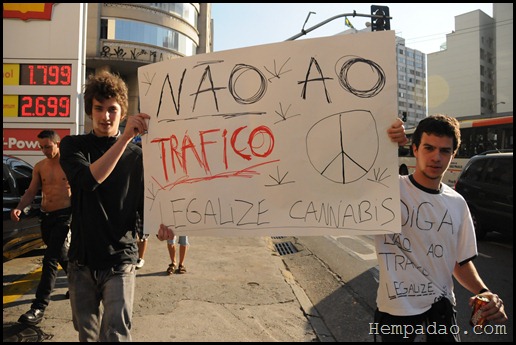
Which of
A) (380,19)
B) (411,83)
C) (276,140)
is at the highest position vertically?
(411,83)

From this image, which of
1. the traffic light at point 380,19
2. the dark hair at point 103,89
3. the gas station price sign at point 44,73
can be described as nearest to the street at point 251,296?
the dark hair at point 103,89

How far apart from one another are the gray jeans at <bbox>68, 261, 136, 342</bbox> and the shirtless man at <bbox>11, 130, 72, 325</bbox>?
7.29 ft

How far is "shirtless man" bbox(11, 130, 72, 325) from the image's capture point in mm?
3930

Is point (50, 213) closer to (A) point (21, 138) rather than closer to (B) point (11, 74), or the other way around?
(A) point (21, 138)

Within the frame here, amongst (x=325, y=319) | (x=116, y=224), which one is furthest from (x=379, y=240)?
(x=325, y=319)

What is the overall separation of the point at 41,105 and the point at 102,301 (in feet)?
21.0

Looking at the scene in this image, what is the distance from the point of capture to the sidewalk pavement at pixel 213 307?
3648 mm

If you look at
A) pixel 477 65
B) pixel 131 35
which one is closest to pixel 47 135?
pixel 131 35

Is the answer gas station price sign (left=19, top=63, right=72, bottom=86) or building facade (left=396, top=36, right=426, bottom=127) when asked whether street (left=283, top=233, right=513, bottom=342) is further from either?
building facade (left=396, top=36, right=426, bottom=127)

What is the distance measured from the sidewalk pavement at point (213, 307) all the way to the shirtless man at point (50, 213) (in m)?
0.34

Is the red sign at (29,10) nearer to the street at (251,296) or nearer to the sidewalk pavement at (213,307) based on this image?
the street at (251,296)

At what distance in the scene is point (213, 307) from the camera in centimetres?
431

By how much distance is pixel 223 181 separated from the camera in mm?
2279

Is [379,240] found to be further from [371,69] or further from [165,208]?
[165,208]
